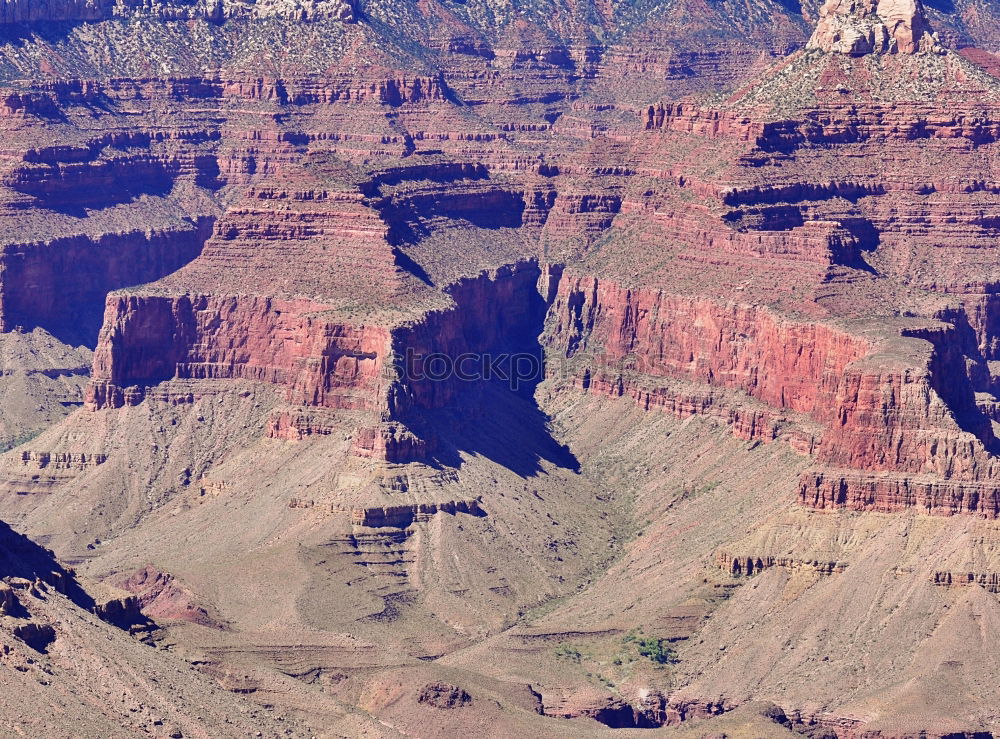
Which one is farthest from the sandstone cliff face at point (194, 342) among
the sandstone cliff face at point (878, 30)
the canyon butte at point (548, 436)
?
the sandstone cliff face at point (878, 30)

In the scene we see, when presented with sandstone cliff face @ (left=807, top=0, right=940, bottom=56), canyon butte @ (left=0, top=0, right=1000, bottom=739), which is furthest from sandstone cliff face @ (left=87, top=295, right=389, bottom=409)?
sandstone cliff face @ (left=807, top=0, right=940, bottom=56)

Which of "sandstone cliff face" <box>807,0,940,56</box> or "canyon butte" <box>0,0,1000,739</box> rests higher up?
"sandstone cliff face" <box>807,0,940,56</box>

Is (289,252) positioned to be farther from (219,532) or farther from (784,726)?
(784,726)

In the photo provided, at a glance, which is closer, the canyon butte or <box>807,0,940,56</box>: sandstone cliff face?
the canyon butte

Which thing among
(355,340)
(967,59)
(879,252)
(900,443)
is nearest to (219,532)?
(355,340)

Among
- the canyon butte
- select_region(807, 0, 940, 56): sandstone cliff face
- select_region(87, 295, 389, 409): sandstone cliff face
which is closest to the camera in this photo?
the canyon butte

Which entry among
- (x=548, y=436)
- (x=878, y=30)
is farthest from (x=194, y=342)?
(x=878, y=30)

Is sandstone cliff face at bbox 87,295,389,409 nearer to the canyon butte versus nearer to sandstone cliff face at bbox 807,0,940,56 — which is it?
the canyon butte

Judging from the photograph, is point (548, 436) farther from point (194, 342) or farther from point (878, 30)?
point (878, 30)
